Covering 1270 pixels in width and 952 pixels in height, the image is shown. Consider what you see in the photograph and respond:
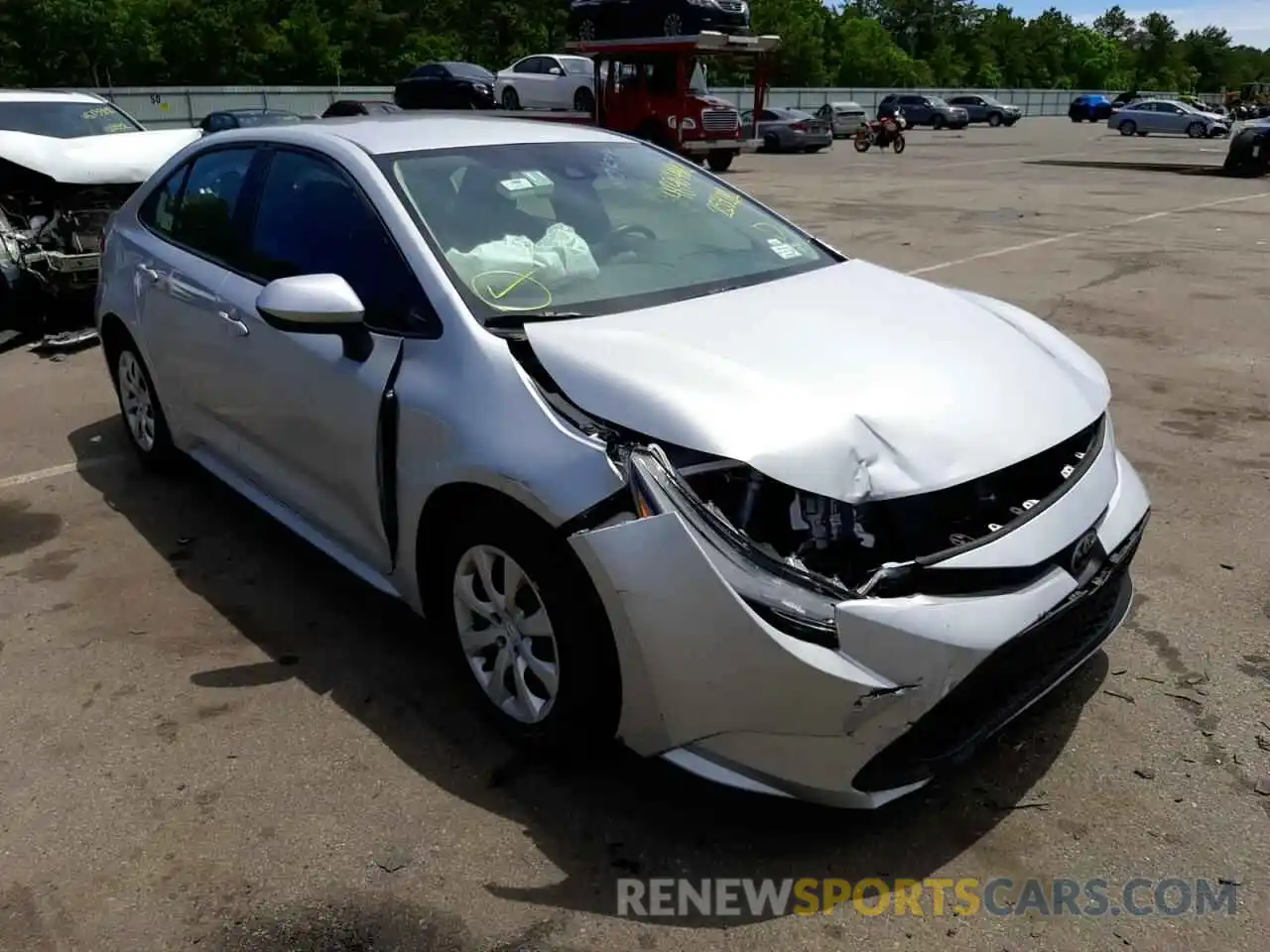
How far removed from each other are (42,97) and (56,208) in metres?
2.32

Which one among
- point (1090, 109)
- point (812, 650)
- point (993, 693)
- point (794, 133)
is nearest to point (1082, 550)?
point (993, 693)

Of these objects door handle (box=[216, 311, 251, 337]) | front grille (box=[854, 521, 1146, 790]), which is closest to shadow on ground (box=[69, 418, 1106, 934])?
front grille (box=[854, 521, 1146, 790])

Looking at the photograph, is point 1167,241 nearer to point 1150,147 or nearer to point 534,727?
point 534,727

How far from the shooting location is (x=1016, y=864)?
8.29 ft

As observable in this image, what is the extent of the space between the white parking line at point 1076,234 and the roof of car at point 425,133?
670cm

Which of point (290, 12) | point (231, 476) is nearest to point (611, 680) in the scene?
point (231, 476)

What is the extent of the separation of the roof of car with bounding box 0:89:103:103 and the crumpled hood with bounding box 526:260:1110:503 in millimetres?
8973

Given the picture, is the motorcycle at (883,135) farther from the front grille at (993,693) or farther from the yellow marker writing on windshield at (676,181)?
the front grille at (993,693)

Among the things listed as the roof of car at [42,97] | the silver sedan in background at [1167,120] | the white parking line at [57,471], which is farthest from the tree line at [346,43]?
the white parking line at [57,471]

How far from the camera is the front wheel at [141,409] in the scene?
185 inches

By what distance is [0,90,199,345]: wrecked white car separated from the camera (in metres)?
7.86

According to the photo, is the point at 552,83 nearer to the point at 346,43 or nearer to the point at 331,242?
the point at 331,242

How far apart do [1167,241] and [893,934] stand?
467 inches

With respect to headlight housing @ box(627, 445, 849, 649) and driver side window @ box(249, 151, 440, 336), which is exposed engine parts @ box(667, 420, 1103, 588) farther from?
driver side window @ box(249, 151, 440, 336)
